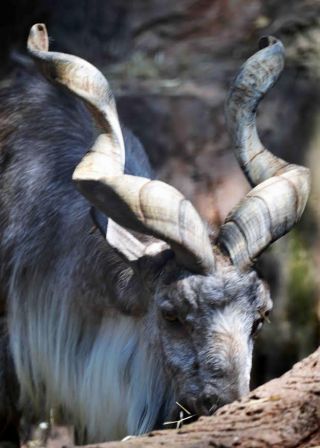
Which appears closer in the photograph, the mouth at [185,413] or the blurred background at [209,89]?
the mouth at [185,413]

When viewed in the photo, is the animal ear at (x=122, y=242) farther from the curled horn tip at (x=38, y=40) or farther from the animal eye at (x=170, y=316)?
the curled horn tip at (x=38, y=40)

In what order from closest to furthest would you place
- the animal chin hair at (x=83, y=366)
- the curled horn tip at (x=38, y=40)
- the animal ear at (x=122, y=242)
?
the animal ear at (x=122, y=242), the animal chin hair at (x=83, y=366), the curled horn tip at (x=38, y=40)

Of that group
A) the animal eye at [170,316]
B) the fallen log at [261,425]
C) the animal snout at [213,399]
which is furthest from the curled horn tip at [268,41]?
the fallen log at [261,425]

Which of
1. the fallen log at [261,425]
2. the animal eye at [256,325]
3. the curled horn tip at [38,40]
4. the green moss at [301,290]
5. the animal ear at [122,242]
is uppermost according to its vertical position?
the curled horn tip at [38,40]

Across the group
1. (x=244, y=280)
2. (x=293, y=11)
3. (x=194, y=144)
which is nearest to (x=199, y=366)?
(x=244, y=280)

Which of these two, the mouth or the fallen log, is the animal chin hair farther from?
the fallen log

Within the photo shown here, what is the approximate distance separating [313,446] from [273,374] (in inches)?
129

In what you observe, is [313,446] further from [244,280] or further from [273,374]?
[273,374]

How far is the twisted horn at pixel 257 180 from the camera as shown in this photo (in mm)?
6656

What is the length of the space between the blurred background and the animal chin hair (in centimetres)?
134

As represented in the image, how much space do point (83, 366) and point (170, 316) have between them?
95 centimetres

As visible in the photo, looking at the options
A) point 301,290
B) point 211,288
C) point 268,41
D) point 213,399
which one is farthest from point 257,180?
point 301,290

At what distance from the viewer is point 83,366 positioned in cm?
743

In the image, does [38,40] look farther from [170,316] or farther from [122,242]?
[170,316]
